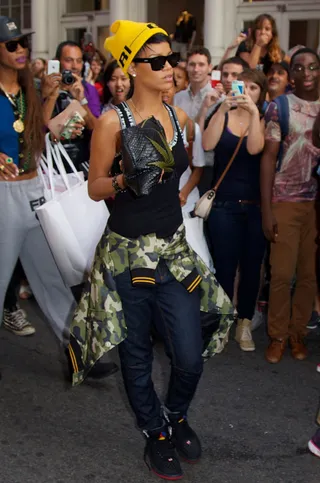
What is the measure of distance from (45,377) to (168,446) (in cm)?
138

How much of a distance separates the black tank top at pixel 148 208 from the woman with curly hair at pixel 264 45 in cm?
410

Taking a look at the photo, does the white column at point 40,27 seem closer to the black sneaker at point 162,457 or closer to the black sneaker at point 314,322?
the black sneaker at point 314,322

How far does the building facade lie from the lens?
13.2 m

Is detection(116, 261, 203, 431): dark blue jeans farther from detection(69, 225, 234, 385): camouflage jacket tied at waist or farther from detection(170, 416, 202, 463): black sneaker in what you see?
detection(170, 416, 202, 463): black sneaker

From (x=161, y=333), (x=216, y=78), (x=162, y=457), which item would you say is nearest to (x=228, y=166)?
(x=216, y=78)

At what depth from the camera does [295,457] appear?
139 inches

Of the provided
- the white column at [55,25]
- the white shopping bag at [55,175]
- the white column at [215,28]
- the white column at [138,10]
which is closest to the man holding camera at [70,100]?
the white shopping bag at [55,175]

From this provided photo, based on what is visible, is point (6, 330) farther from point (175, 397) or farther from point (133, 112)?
point (133, 112)

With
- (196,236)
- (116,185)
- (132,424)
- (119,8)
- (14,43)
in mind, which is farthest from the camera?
(119,8)

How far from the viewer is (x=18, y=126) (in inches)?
171

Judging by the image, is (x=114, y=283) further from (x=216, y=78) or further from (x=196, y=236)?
(x=216, y=78)

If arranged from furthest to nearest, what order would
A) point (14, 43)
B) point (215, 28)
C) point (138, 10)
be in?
1. point (138, 10)
2. point (215, 28)
3. point (14, 43)

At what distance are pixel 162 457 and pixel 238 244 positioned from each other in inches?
75.8

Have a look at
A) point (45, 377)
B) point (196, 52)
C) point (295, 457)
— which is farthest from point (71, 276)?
point (196, 52)
